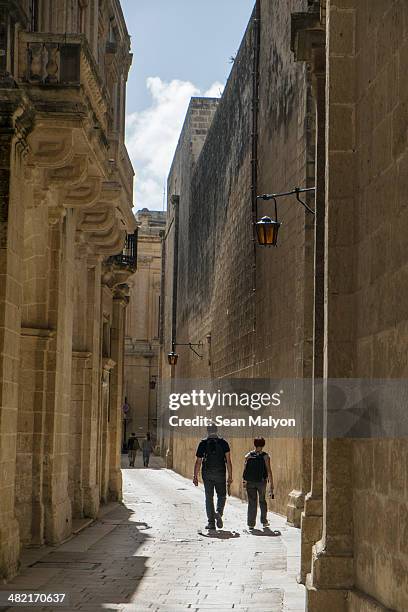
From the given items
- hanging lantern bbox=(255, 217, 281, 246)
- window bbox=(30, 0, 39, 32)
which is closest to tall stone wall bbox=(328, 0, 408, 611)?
hanging lantern bbox=(255, 217, 281, 246)

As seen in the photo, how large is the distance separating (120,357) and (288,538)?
9.43 metres

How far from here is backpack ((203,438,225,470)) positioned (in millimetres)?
14578

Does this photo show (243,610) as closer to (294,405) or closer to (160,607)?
(160,607)

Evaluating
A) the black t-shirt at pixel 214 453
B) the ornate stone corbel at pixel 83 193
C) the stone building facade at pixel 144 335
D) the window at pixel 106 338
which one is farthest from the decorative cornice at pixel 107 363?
the stone building facade at pixel 144 335

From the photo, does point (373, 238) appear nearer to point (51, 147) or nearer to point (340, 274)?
point (340, 274)

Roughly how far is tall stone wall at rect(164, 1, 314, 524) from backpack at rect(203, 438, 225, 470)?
3.84ft

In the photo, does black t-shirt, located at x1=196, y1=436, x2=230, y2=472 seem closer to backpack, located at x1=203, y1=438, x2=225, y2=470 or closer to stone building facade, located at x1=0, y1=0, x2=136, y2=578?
backpack, located at x1=203, y1=438, x2=225, y2=470

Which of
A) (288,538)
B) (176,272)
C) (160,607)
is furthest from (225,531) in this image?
(176,272)

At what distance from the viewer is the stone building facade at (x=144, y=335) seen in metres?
55.2

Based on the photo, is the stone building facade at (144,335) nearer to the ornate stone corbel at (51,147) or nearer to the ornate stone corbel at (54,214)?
the ornate stone corbel at (54,214)

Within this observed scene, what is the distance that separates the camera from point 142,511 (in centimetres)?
1916

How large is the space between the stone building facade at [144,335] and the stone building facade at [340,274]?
35.3 metres

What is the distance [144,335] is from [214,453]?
139 feet

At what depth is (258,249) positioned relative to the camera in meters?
20.6
